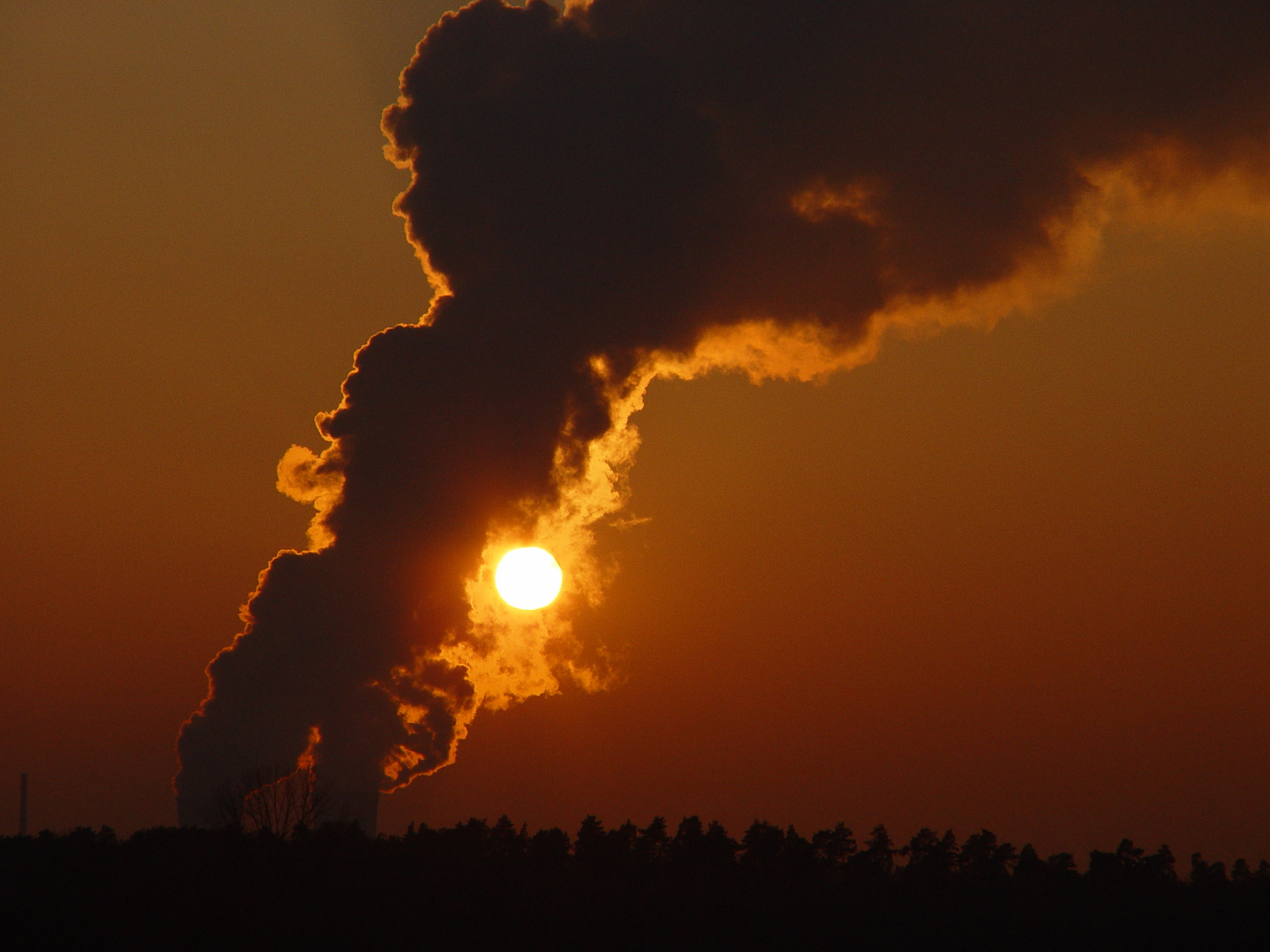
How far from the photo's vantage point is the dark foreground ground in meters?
52.2

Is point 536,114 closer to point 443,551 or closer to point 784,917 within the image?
point 443,551

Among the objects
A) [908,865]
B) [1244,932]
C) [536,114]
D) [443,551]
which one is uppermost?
[536,114]

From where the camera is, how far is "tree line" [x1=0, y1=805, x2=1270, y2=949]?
5241 cm

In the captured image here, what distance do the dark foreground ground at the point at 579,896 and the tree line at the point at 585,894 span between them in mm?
111

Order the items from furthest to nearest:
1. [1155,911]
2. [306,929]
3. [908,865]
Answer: [908,865]
[1155,911]
[306,929]

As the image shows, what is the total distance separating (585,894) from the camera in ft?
200

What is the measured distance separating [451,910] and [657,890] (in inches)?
417

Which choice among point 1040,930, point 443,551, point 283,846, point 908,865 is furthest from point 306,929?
point 908,865

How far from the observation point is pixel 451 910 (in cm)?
5553

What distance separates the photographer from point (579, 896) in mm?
60250

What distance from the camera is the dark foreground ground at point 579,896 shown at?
52.2m

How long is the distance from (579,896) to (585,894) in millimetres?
661

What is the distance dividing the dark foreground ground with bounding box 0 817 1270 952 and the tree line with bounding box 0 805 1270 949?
0.36ft

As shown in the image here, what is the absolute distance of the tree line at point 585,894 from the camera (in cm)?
5241
